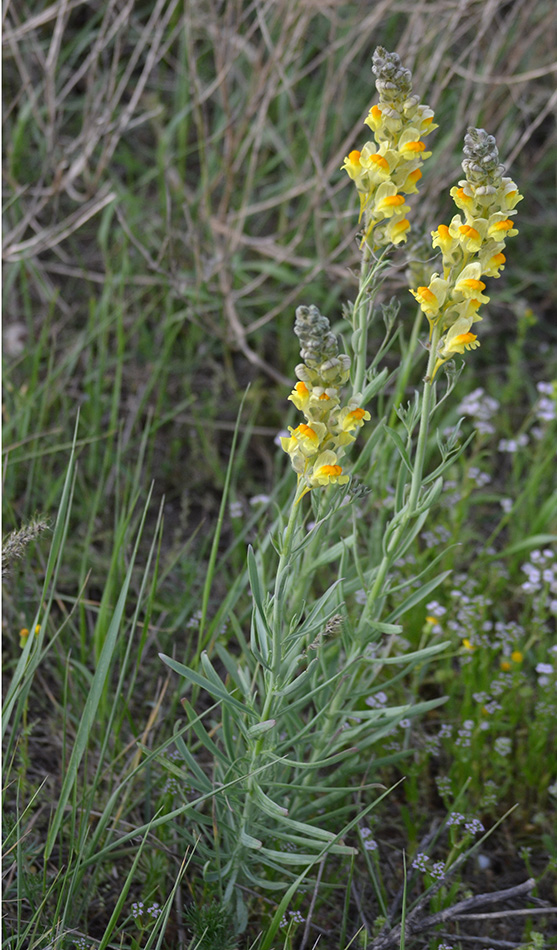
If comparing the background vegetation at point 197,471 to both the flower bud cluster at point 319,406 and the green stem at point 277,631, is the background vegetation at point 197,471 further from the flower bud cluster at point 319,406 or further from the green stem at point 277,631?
the flower bud cluster at point 319,406

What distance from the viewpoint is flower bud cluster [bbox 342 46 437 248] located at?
4.65 feet

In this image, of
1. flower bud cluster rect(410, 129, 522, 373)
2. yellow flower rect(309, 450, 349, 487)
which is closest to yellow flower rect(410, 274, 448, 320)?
flower bud cluster rect(410, 129, 522, 373)

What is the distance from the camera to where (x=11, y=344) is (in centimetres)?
312

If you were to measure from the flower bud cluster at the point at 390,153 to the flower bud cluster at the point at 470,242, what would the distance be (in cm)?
11

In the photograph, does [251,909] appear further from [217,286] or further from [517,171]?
[517,171]

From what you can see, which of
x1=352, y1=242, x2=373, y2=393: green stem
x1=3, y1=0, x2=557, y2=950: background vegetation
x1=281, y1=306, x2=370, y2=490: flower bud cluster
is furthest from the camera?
x1=3, y1=0, x2=557, y2=950: background vegetation

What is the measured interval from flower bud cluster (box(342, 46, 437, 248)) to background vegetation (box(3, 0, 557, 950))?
0.18 meters

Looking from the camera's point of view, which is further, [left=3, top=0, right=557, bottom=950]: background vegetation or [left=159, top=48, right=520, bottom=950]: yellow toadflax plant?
[left=3, top=0, right=557, bottom=950]: background vegetation

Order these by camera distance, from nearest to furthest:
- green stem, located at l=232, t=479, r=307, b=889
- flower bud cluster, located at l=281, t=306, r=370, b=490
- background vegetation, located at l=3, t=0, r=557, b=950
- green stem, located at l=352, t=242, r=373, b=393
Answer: flower bud cluster, located at l=281, t=306, r=370, b=490, green stem, located at l=232, t=479, r=307, b=889, green stem, located at l=352, t=242, r=373, b=393, background vegetation, located at l=3, t=0, r=557, b=950

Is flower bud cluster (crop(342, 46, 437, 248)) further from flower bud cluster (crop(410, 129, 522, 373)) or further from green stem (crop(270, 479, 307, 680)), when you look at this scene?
green stem (crop(270, 479, 307, 680))

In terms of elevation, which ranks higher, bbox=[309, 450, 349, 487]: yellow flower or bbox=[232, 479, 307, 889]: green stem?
bbox=[309, 450, 349, 487]: yellow flower

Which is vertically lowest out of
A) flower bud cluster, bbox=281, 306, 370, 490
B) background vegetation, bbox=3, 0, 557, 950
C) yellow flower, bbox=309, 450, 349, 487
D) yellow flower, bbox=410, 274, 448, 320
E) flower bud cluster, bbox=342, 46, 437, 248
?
background vegetation, bbox=3, 0, 557, 950

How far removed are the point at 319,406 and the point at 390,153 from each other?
1.64ft

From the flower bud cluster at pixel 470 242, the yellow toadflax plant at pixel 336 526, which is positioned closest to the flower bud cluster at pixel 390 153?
the yellow toadflax plant at pixel 336 526
